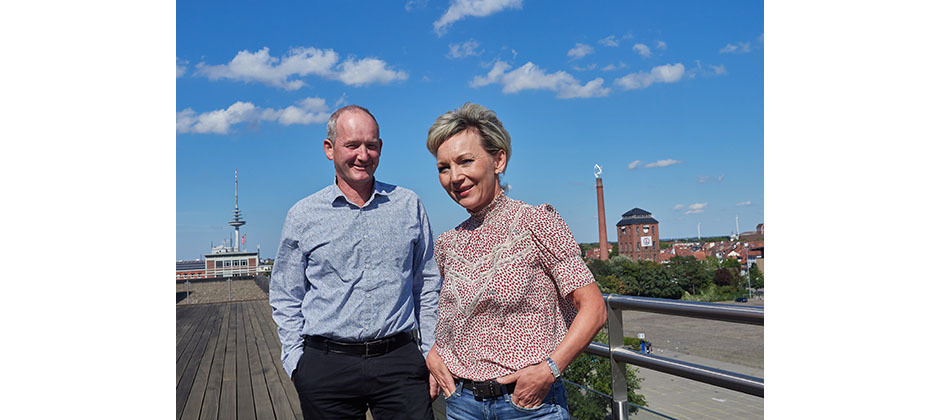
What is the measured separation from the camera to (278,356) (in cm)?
667

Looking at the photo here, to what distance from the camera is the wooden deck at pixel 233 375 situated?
4.23m

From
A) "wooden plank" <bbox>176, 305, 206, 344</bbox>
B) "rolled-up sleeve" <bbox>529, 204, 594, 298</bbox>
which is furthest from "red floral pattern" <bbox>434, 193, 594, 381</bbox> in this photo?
"wooden plank" <bbox>176, 305, 206, 344</bbox>

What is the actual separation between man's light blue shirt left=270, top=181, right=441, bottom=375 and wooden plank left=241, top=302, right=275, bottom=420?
2450 millimetres

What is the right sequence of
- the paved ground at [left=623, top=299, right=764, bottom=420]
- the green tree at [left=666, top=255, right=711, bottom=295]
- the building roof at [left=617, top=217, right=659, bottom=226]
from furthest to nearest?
the building roof at [left=617, top=217, right=659, bottom=226], the green tree at [left=666, top=255, right=711, bottom=295], the paved ground at [left=623, top=299, right=764, bottom=420]

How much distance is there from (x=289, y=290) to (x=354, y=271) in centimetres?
23

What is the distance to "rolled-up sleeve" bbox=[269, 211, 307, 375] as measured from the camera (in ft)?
6.00

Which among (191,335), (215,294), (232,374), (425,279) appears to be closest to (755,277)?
(215,294)

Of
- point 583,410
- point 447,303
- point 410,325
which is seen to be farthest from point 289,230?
point 583,410

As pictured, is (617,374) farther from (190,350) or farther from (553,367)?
(190,350)

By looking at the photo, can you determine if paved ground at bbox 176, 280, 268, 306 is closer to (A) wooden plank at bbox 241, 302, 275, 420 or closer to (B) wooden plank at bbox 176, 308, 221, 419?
(B) wooden plank at bbox 176, 308, 221, 419
